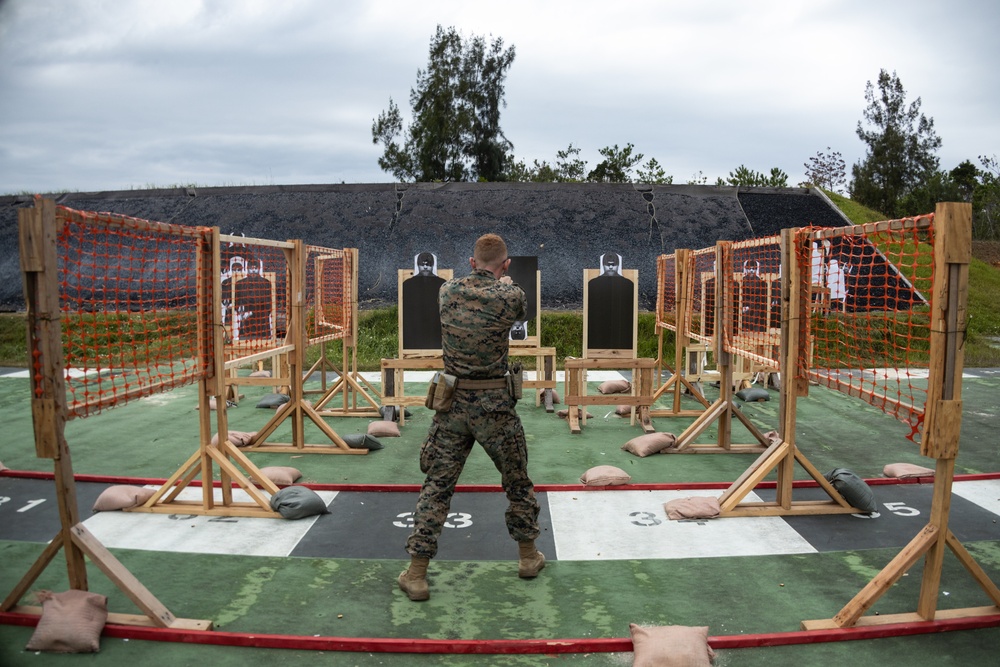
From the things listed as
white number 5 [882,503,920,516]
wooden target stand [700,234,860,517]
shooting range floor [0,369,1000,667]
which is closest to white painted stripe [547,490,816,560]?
shooting range floor [0,369,1000,667]

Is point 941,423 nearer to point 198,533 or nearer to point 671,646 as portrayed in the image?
point 671,646

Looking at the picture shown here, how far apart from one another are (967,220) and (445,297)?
2.68 metres

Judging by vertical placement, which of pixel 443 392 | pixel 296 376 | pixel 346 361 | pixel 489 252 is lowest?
pixel 346 361

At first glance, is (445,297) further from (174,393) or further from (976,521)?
(174,393)

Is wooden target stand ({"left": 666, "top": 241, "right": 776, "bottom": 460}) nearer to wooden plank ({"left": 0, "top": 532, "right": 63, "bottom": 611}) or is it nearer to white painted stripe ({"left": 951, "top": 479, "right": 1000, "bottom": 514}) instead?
white painted stripe ({"left": 951, "top": 479, "right": 1000, "bottom": 514})

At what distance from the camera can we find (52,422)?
373 centimetres

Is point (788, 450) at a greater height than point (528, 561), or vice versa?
point (788, 450)

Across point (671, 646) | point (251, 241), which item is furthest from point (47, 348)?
point (671, 646)

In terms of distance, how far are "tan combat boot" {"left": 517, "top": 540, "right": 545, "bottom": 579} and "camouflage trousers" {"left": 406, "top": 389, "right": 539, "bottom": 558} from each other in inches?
5.3

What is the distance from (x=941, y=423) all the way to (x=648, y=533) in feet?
6.87

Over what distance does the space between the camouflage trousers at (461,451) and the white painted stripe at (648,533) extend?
2.76 ft

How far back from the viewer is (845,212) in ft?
69.8

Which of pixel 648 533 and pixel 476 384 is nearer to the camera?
pixel 476 384

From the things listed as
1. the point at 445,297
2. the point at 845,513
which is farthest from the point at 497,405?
the point at 845,513
